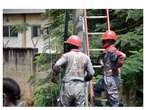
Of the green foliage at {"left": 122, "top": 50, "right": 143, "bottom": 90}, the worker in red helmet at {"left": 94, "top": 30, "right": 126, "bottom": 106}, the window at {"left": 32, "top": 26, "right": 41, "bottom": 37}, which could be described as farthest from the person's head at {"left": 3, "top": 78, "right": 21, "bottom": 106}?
the window at {"left": 32, "top": 26, "right": 41, "bottom": 37}

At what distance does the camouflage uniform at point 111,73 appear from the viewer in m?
4.26

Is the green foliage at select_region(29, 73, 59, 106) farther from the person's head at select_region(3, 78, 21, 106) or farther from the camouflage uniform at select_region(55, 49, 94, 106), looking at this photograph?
the person's head at select_region(3, 78, 21, 106)

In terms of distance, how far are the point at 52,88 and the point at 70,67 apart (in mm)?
1449

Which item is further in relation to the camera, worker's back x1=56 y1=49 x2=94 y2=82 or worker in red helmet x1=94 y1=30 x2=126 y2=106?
worker in red helmet x1=94 y1=30 x2=126 y2=106

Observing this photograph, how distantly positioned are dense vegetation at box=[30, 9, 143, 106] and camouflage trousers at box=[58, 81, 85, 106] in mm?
945

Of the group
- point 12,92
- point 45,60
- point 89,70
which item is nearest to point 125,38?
point 45,60

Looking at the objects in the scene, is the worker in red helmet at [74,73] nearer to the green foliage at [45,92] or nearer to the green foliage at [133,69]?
the green foliage at [45,92]

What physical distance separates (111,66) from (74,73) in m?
0.38

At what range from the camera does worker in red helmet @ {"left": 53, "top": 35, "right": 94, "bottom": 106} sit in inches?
160

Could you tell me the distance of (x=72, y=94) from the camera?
13.6ft

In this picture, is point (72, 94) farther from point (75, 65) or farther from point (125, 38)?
point (125, 38)

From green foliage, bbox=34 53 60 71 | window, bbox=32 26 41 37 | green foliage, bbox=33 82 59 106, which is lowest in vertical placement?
green foliage, bbox=33 82 59 106
